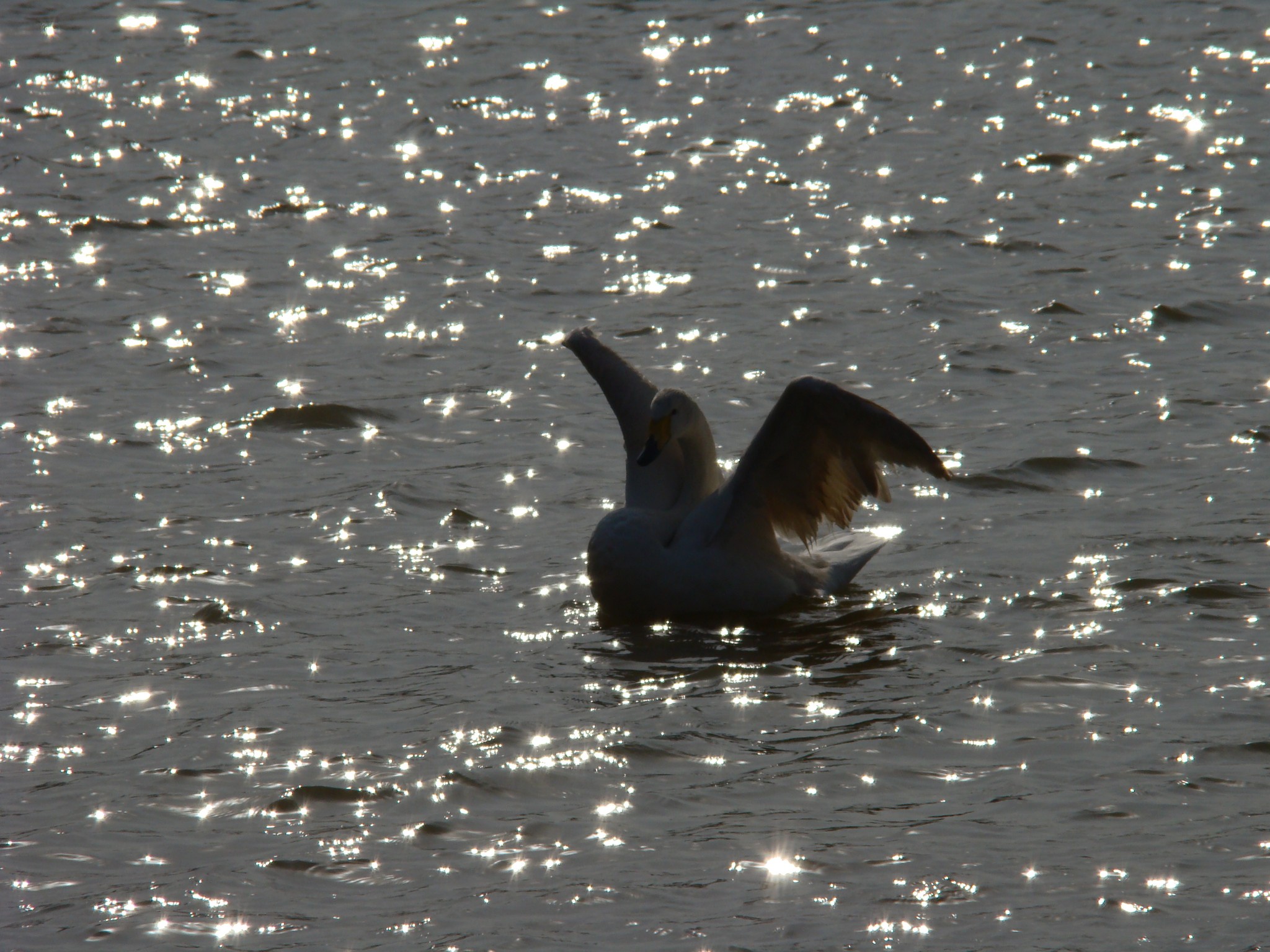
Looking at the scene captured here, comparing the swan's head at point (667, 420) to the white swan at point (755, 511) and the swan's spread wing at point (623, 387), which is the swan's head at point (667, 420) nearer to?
the white swan at point (755, 511)

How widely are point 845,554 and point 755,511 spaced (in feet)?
2.13

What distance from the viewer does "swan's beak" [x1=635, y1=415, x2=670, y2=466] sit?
8422 millimetres

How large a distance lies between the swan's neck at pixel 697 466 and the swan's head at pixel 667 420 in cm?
23

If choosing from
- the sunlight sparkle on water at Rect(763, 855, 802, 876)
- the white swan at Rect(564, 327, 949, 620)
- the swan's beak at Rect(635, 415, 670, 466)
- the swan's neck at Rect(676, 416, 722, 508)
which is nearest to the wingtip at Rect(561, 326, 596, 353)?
the white swan at Rect(564, 327, 949, 620)

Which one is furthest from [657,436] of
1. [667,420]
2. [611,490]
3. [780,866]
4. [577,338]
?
[780,866]

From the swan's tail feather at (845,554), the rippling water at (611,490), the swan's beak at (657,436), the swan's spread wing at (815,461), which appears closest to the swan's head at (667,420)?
the swan's beak at (657,436)

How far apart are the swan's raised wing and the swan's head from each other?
29cm

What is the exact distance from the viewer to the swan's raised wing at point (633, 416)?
8.91 metres

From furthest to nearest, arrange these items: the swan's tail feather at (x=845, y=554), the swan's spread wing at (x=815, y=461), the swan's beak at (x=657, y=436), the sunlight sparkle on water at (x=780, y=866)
→ the swan's tail feather at (x=845, y=554)
the swan's beak at (x=657, y=436)
the swan's spread wing at (x=815, y=461)
the sunlight sparkle on water at (x=780, y=866)

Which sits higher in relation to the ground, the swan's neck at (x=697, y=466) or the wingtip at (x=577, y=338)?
the wingtip at (x=577, y=338)

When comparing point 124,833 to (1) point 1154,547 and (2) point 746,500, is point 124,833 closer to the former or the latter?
(2) point 746,500

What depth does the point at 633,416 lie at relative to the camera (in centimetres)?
920

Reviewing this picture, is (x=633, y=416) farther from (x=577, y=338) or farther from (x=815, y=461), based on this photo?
(x=815, y=461)

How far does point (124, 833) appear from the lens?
20.0 feet
